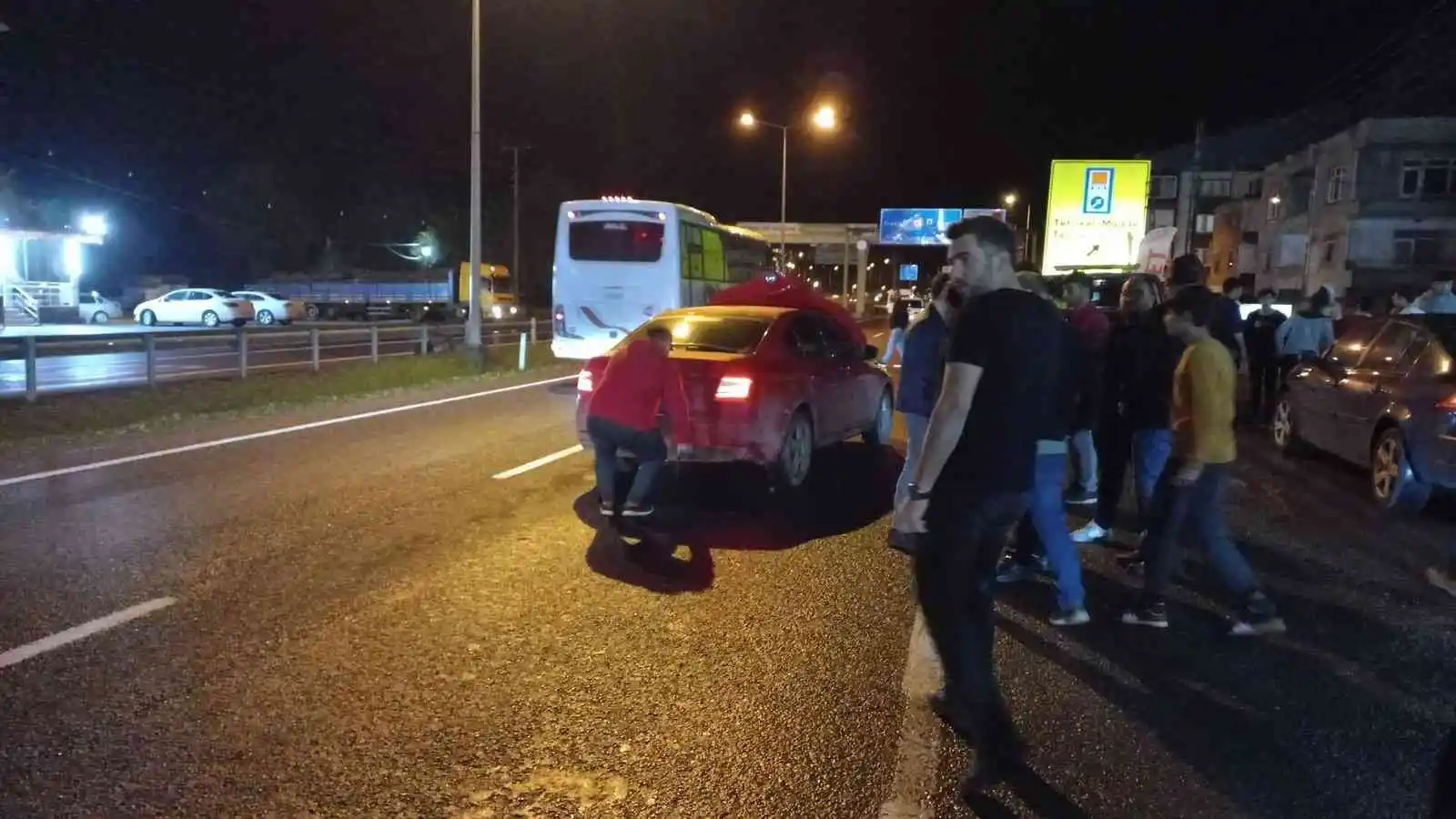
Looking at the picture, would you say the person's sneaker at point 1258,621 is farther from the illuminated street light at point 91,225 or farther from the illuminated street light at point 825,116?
the illuminated street light at point 91,225

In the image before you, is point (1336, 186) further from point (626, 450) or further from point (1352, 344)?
point (626, 450)

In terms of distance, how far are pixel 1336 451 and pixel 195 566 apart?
32.0 feet

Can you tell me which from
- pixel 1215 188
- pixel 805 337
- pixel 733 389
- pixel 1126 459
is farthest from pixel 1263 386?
pixel 1215 188

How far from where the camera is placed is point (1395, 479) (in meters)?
8.91

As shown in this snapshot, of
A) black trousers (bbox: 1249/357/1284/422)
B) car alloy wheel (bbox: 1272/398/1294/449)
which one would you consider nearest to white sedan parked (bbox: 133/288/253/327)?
black trousers (bbox: 1249/357/1284/422)

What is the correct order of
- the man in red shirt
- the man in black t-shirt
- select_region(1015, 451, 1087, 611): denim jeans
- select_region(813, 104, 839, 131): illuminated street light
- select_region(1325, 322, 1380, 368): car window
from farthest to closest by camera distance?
select_region(813, 104, 839, 131): illuminated street light → select_region(1325, 322, 1380, 368): car window → the man in red shirt → select_region(1015, 451, 1087, 611): denim jeans → the man in black t-shirt

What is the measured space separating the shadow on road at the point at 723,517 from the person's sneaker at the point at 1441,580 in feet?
11.9

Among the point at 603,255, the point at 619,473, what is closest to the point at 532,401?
the point at 603,255

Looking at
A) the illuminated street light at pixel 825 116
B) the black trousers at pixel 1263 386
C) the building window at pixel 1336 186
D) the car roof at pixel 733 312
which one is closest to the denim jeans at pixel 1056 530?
the car roof at pixel 733 312

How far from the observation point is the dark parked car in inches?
331

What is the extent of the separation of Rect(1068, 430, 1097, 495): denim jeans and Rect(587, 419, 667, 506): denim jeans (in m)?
3.51

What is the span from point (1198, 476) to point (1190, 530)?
353 mm

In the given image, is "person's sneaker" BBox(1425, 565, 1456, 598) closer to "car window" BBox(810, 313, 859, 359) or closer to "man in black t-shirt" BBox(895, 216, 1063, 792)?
"man in black t-shirt" BBox(895, 216, 1063, 792)

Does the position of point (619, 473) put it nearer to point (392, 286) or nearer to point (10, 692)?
point (10, 692)
